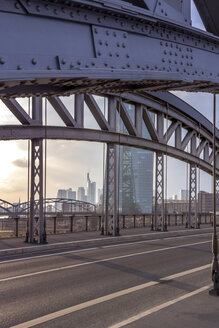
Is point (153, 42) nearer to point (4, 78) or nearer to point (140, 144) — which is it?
point (4, 78)

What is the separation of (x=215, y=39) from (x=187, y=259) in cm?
1056

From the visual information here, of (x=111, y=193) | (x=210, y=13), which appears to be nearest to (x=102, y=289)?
(x=210, y=13)

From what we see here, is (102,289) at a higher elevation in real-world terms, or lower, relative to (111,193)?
lower

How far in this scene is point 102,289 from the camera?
1080cm

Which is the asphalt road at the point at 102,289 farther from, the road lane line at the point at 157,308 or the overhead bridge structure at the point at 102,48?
the overhead bridge structure at the point at 102,48

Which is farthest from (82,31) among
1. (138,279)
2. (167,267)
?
(167,267)

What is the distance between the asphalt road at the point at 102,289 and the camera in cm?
806

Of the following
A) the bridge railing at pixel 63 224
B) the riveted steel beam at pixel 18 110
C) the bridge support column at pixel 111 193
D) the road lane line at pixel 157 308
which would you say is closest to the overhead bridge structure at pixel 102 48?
the road lane line at pixel 157 308

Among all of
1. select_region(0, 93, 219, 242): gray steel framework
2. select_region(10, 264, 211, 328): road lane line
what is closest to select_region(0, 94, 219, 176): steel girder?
select_region(0, 93, 219, 242): gray steel framework

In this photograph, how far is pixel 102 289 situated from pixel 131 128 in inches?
715

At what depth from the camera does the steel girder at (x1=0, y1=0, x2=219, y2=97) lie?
4.68 m

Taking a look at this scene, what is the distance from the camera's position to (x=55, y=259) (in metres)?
16.4

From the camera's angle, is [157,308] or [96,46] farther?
[157,308]

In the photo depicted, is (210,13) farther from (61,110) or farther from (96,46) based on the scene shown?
(61,110)
